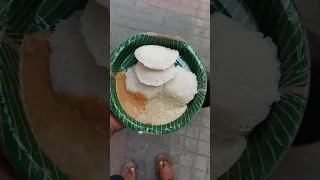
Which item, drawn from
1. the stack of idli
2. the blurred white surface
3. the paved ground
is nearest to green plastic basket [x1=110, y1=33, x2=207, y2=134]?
the stack of idli

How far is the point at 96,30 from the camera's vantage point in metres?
1.16

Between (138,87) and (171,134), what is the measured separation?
0.88ft

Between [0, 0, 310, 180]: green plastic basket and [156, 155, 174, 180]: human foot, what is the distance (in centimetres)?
18

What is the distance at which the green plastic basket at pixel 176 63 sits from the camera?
3.45 ft

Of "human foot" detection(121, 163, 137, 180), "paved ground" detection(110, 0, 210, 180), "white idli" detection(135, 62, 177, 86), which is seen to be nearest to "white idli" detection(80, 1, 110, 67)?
"paved ground" detection(110, 0, 210, 180)

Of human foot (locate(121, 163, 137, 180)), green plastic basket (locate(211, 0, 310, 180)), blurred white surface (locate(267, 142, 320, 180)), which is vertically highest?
green plastic basket (locate(211, 0, 310, 180))

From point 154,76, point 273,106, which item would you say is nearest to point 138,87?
point 154,76

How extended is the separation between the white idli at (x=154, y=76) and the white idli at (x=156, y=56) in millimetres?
16

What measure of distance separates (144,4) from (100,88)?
0.35 metres

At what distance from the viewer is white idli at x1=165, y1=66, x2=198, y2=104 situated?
1.02 meters

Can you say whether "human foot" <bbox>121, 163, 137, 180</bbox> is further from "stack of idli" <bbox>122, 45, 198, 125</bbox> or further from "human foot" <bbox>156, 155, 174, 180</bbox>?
"stack of idli" <bbox>122, 45, 198, 125</bbox>

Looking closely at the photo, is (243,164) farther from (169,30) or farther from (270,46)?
(169,30)

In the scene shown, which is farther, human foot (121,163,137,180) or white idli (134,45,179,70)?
human foot (121,163,137,180)

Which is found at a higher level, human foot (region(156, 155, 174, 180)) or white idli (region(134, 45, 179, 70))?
white idli (region(134, 45, 179, 70))
